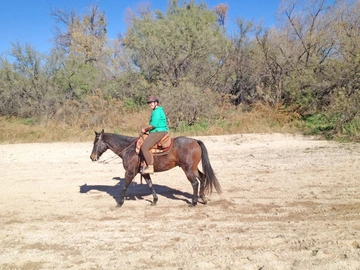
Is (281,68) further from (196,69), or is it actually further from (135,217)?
(135,217)

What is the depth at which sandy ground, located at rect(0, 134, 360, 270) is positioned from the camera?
427 centimetres

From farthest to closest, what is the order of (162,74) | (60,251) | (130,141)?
(162,74) → (130,141) → (60,251)

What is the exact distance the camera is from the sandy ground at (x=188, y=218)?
4.27 meters

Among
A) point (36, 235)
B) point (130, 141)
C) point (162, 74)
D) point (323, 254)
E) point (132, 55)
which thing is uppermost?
point (132, 55)

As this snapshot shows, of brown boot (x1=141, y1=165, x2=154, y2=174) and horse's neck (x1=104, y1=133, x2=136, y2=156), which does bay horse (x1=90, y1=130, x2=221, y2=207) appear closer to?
horse's neck (x1=104, y1=133, x2=136, y2=156)

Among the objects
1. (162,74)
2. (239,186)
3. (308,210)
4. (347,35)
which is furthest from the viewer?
(162,74)

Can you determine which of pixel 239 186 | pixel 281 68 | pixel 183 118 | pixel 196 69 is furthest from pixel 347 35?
pixel 239 186

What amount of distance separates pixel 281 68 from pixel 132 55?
10.3 metres

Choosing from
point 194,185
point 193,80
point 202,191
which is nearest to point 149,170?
point 194,185

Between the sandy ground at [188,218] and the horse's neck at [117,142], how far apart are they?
1.21 m

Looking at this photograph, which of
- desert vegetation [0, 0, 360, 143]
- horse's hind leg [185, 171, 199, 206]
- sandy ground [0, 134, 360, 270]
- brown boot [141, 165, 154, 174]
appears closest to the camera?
sandy ground [0, 134, 360, 270]

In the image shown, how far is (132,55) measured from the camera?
21.4m

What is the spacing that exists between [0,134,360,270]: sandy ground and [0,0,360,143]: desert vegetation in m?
6.78

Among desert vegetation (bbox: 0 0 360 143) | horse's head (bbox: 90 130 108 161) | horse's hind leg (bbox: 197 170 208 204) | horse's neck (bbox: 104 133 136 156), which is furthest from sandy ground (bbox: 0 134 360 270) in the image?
desert vegetation (bbox: 0 0 360 143)
